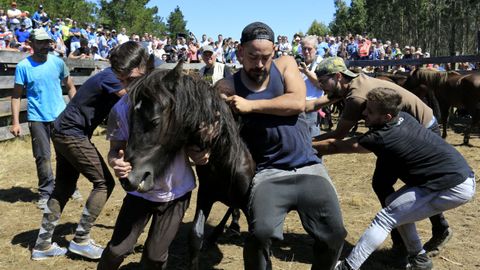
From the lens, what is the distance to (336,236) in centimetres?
266

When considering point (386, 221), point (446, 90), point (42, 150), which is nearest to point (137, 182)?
point (386, 221)

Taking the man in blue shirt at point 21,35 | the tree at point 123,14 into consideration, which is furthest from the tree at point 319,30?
the man in blue shirt at point 21,35

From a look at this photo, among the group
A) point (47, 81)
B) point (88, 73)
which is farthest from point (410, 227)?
point (88, 73)

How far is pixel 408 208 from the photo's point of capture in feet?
10.9

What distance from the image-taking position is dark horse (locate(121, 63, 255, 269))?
2.23m

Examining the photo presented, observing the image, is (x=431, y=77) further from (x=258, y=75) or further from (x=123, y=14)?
(x=123, y=14)

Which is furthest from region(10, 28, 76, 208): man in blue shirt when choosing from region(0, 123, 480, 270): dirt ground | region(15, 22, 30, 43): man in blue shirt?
region(15, 22, 30, 43): man in blue shirt

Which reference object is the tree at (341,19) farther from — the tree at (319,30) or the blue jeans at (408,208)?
the blue jeans at (408,208)

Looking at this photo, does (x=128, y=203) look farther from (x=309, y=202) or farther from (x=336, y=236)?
(x=336, y=236)

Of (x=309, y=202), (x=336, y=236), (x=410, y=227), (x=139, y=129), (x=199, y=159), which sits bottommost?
(x=410, y=227)

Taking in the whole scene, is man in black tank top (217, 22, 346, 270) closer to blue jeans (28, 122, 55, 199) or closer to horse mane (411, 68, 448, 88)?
blue jeans (28, 122, 55, 199)

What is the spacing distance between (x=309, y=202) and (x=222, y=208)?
3.06m

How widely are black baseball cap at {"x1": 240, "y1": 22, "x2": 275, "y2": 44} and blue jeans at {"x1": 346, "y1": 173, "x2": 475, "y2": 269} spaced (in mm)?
1663

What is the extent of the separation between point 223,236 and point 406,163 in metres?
2.14
